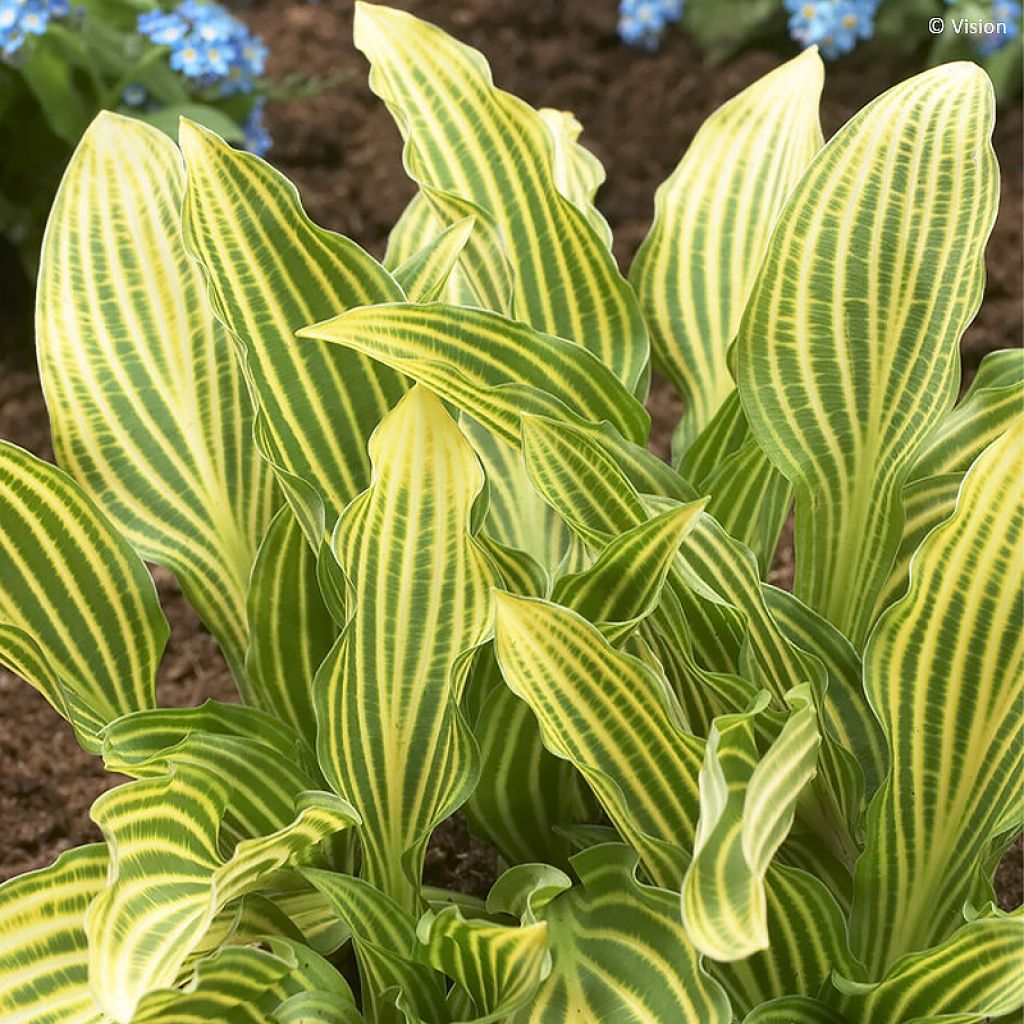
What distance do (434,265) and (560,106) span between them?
1.46 meters

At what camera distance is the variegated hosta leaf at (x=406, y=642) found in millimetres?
942

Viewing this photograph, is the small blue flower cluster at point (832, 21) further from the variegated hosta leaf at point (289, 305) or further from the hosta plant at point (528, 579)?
the variegated hosta leaf at point (289, 305)

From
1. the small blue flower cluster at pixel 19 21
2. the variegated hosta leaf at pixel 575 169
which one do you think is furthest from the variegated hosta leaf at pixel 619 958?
the small blue flower cluster at pixel 19 21

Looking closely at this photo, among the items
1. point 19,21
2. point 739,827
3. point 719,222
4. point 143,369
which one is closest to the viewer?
point 739,827

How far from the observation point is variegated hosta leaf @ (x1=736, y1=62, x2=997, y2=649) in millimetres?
1033

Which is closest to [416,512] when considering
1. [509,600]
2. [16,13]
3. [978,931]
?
[509,600]

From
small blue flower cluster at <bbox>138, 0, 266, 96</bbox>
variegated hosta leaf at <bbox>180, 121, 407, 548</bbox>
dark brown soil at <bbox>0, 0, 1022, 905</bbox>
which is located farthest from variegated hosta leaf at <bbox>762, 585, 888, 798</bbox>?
small blue flower cluster at <bbox>138, 0, 266, 96</bbox>

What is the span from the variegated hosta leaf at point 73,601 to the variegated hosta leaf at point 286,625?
3.0 inches

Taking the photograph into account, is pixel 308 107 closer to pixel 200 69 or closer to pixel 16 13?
pixel 200 69

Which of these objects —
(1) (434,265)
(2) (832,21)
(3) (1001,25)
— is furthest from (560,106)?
(1) (434,265)

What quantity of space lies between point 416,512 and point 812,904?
13.6 inches

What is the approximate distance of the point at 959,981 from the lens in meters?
0.90

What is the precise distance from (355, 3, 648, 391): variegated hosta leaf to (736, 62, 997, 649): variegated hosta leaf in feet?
0.51

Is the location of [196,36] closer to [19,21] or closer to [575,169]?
[19,21]
